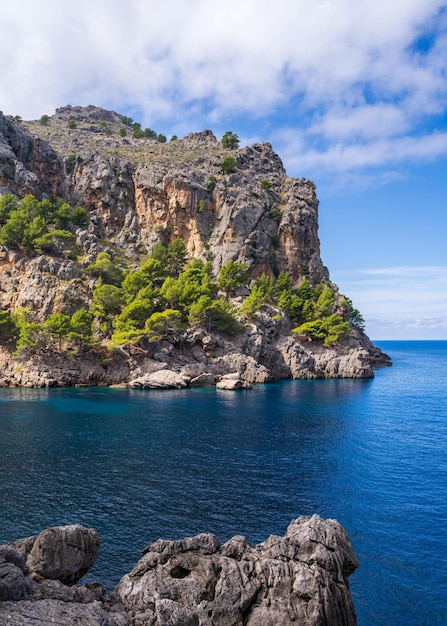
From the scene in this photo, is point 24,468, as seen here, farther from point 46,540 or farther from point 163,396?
point 163,396

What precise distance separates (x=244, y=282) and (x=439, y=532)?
290 feet

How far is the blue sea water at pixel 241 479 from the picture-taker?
Answer: 20.3m

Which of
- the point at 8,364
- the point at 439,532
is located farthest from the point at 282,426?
the point at 8,364

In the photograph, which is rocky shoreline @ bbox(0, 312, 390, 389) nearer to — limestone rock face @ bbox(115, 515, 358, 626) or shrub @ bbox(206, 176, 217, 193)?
shrub @ bbox(206, 176, 217, 193)

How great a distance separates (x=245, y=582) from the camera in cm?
1503

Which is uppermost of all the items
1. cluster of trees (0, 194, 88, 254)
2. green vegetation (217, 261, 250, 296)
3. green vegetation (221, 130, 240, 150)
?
green vegetation (221, 130, 240, 150)

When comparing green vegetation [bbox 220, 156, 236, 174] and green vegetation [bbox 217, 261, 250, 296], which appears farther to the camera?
green vegetation [bbox 220, 156, 236, 174]

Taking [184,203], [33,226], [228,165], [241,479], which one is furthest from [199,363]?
[228,165]

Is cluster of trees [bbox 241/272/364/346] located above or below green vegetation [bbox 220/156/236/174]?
below

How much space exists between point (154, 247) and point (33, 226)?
34.7 metres

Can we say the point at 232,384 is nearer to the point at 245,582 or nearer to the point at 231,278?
the point at 231,278

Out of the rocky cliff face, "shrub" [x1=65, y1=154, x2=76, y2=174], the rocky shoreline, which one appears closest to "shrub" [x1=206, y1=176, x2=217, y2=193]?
the rocky cliff face

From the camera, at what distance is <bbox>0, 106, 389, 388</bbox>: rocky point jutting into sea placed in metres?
80.4

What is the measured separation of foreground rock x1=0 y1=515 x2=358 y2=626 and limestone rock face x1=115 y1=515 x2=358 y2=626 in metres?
0.03
